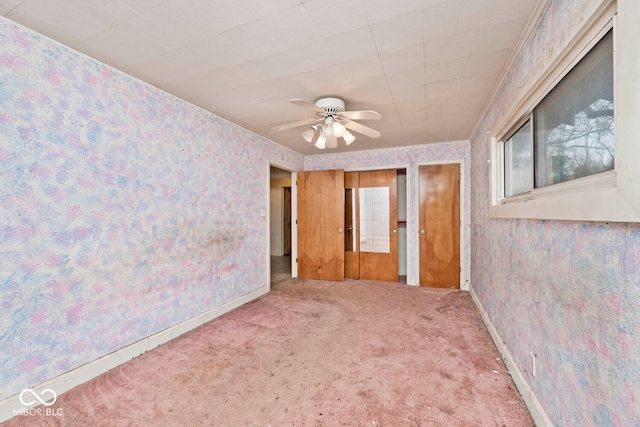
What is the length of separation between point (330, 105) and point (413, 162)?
8.02ft

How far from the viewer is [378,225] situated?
15.4ft

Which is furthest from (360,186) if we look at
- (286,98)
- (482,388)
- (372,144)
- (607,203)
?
(607,203)

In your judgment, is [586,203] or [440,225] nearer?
[586,203]

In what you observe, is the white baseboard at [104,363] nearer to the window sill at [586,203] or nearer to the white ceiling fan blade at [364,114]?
the white ceiling fan blade at [364,114]

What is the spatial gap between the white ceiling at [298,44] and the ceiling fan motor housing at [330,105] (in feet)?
0.26

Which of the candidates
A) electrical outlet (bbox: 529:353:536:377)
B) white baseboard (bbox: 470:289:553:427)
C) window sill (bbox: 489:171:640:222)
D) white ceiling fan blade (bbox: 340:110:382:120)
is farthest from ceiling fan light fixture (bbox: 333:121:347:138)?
white baseboard (bbox: 470:289:553:427)

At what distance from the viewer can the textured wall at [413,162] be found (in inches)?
161

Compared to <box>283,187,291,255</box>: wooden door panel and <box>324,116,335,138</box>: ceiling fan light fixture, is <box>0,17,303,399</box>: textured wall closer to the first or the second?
<box>324,116,335,138</box>: ceiling fan light fixture

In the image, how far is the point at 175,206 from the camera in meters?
2.58

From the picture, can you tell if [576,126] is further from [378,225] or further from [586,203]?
[378,225]

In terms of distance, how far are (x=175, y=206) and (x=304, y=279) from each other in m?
2.79

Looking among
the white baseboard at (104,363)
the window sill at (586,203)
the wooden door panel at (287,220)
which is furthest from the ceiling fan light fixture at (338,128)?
the wooden door panel at (287,220)

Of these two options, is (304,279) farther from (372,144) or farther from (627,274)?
(627,274)

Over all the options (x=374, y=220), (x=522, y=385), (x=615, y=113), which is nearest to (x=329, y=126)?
(x=615, y=113)
